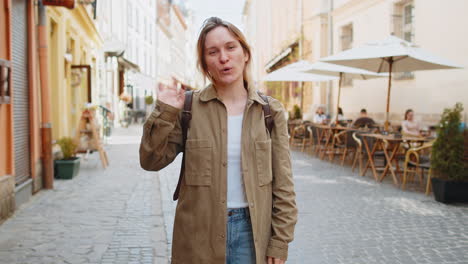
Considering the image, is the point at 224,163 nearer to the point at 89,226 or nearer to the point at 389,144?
the point at 89,226

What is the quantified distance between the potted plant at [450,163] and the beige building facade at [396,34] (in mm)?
3465

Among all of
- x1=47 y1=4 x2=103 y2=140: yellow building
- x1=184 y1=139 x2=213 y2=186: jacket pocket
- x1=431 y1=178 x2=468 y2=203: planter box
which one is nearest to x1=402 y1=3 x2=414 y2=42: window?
x1=431 y1=178 x2=468 y2=203: planter box

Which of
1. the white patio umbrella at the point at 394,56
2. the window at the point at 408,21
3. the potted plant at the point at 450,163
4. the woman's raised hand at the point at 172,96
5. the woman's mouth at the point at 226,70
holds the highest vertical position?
the window at the point at 408,21

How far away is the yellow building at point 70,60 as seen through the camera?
1024 centimetres

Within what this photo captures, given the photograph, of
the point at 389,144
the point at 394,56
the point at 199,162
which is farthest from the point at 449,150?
the point at 199,162

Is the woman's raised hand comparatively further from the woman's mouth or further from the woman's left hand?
the woman's left hand

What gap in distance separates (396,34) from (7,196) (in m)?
11.3

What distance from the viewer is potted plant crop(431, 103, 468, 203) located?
260 inches

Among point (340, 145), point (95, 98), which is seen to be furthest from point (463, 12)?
point (95, 98)

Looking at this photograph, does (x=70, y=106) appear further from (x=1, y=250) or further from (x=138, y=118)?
(x=138, y=118)

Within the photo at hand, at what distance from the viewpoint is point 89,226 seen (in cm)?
539

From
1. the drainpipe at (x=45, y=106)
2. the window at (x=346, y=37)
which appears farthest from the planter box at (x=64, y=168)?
the window at (x=346, y=37)

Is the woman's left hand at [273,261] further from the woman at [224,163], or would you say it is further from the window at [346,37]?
the window at [346,37]

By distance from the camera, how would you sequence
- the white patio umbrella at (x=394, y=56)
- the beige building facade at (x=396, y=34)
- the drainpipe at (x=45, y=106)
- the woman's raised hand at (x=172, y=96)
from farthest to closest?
the beige building facade at (x=396, y=34)
the white patio umbrella at (x=394, y=56)
the drainpipe at (x=45, y=106)
the woman's raised hand at (x=172, y=96)
